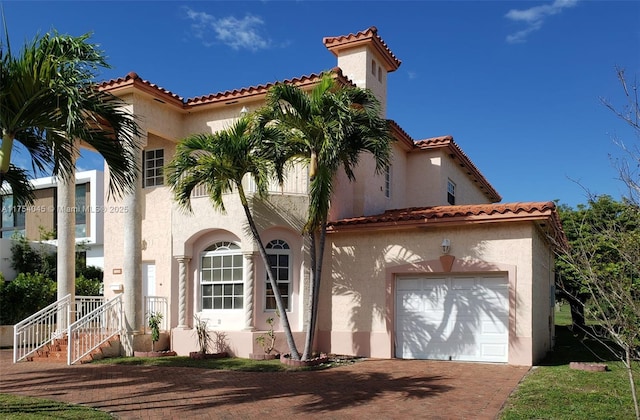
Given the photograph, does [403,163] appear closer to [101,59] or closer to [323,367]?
[323,367]

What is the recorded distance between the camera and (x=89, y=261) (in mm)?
31141

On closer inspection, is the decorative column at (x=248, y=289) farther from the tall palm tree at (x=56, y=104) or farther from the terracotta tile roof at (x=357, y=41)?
the terracotta tile roof at (x=357, y=41)

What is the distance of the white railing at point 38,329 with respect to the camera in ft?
49.8

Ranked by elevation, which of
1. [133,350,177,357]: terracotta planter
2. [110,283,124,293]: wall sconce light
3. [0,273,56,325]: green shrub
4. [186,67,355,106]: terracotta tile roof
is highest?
[186,67,355,106]: terracotta tile roof

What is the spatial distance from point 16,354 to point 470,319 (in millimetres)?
11587

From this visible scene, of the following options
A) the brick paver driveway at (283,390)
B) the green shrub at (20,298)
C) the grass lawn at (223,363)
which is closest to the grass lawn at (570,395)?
the brick paver driveway at (283,390)

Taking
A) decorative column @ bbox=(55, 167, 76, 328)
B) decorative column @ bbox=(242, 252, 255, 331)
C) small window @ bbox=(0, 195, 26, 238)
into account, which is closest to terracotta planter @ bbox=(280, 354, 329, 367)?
decorative column @ bbox=(242, 252, 255, 331)

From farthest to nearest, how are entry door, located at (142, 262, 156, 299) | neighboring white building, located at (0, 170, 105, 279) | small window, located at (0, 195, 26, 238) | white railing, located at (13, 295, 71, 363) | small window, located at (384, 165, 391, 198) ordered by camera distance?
1. small window, located at (0, 195, 26, 238)
2. neighboring white building, located at (0, 170, 105, 279)
3. small window, located at (384, 165, 391, 198)
4. entry door, located at (142, 262, 156, 299)
5. white railing, located at (13, 295, 71, 363)

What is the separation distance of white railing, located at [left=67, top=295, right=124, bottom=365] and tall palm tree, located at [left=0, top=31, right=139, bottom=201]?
6.82 meters

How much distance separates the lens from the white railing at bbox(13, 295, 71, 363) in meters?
15.2

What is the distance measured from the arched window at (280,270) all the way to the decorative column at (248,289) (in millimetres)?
515

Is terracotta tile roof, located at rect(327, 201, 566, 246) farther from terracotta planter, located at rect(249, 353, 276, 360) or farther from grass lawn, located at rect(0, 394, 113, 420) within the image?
grass lawn, located at rect(0, 394, 113, 420)

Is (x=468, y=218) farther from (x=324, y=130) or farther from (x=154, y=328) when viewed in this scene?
(x=154, y=328)

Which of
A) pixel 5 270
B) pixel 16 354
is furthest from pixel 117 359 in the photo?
pixel 5 270
